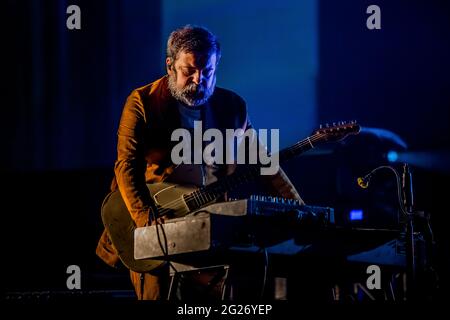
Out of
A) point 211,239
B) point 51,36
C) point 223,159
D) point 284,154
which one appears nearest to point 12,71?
point 51,36

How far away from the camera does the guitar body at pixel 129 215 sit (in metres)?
3.96

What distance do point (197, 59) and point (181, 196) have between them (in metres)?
0.90

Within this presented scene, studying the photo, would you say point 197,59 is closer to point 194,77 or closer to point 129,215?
point 194,77

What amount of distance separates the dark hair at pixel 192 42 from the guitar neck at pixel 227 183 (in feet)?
2.69

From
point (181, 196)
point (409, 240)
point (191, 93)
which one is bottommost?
point (409, 240)

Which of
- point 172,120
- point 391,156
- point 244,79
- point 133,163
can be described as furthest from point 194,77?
point 391,156

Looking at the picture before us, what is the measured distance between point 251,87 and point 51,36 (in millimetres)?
1849

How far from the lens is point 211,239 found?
3.11 m

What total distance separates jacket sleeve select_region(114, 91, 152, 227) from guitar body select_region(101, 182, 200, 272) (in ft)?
0.33

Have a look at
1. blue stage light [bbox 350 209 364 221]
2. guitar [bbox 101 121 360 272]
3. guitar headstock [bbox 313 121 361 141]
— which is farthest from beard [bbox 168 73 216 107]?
blue stage light [bbox 350 209 364 221]

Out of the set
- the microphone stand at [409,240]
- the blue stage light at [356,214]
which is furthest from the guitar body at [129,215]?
the blue stage light at [356,214]

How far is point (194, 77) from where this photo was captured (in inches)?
169

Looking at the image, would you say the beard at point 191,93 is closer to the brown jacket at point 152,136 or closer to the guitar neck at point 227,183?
the brown jacket at point 152,136
